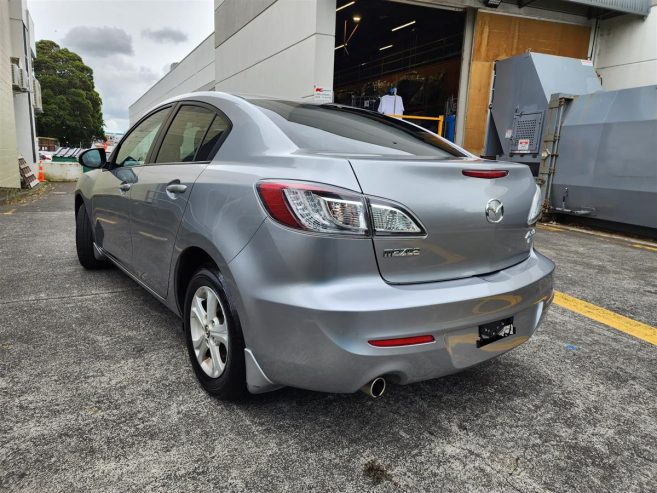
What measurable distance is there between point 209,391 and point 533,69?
9538mm

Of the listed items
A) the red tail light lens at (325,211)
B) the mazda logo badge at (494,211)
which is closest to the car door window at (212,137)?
the red tail light lens at (325,211)

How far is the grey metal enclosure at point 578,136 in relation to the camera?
23.6ft

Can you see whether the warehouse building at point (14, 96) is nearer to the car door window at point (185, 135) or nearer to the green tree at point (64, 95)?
the car door window at point (185, 135)

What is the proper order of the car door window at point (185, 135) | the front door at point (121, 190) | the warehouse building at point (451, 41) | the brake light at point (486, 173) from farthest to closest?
the warehouse building at point (451, 41) < the front door at point (121, 190) < the car door window at point (185, 135) < the brake light at point (486, 173)

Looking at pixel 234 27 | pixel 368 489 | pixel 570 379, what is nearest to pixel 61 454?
pixel 368 489

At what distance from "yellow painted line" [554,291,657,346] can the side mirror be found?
154 inches

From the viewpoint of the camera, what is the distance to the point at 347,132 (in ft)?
7.79

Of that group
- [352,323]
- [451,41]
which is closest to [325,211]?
[352,323]

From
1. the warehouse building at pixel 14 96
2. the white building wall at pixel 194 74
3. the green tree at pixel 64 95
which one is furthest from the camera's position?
the green tree at pixel 64 95

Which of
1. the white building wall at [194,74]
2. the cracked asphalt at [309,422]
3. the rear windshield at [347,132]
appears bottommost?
the cracked asphalt at [309,422]

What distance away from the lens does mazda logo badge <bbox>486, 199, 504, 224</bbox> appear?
2.01 meters

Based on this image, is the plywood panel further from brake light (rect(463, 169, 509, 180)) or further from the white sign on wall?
brake light (rect(463, 169, 509, 180))

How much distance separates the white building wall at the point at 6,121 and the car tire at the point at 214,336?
10918mm

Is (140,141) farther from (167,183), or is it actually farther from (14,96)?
(14,96)
